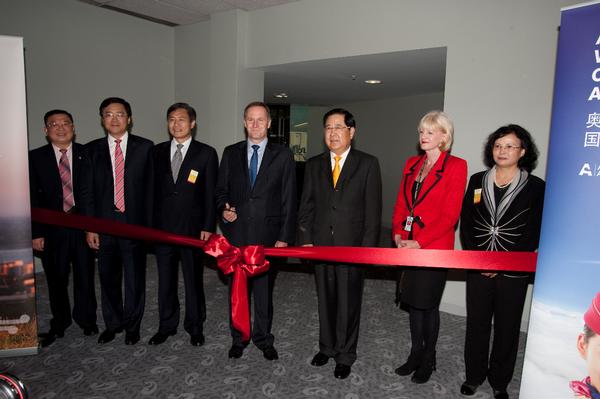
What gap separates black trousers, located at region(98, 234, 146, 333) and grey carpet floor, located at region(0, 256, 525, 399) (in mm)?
185

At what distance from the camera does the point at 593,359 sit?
2.04 meters

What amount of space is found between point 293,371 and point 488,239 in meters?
1.62

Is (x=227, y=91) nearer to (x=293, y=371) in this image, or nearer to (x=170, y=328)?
(x=170, y=328)

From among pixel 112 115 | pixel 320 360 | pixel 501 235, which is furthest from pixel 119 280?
pixel 501 235

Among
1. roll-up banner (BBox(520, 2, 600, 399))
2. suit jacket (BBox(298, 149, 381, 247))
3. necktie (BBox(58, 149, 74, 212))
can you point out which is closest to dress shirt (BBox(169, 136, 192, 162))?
necktie (BBox(58, 149, 74, 212))

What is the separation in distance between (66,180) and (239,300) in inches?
69.3

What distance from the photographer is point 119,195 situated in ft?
10.9

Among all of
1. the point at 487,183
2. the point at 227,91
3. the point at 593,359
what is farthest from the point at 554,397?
the point at 227,91

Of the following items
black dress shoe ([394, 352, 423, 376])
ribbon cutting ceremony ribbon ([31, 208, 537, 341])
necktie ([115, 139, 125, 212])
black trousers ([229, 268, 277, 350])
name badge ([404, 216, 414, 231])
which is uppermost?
necktie ([115, 139, 125, 212])

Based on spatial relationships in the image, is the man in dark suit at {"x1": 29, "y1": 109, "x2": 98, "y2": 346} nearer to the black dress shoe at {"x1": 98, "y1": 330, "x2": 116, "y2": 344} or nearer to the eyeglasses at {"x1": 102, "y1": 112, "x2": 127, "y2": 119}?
the black dress shoe at {"x1": 98, "y1": 330, "x2": 116, "y2": 344}

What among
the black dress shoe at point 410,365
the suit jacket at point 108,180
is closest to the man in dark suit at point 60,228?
the suit jacket at point 108,180

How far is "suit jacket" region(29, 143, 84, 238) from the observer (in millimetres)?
3363

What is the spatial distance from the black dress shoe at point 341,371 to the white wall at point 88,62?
4506 mm

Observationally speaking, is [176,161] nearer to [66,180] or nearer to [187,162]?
[187,162]
